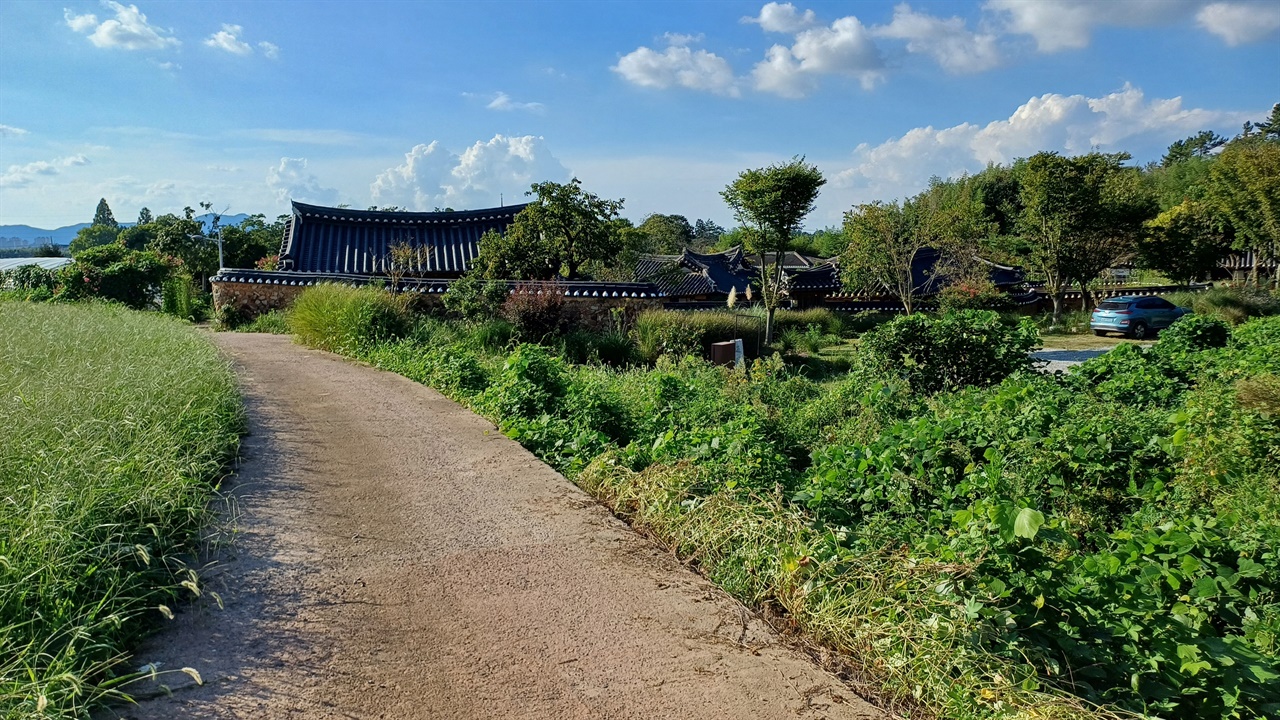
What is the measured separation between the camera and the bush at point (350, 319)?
10.3 m

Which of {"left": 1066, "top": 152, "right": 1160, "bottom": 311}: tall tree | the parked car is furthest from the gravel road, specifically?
{"left": 1066, "top": 152, "right": 1160, "bottom": 311}: tall tree

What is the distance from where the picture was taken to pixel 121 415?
4523 millimetres

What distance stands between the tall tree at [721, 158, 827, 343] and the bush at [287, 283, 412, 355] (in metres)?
8.28

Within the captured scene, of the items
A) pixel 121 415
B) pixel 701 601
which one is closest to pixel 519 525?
pixel 701 601

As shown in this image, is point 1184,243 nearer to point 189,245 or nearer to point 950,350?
point 950,350

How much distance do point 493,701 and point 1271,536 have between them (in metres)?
3.82

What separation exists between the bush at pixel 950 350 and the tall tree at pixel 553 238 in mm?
8091

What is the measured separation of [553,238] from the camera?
51.6 ft

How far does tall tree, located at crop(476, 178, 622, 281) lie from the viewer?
15.4 meters

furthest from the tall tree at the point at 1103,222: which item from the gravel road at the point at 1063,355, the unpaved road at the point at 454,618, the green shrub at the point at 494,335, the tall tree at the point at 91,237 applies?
the tall tree at the point at 91,237

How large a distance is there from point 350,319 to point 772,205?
10.0 meters

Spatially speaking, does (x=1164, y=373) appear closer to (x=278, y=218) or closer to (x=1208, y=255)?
(x=1208, y=255)

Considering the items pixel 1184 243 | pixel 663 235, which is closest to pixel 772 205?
pixel 1184 243

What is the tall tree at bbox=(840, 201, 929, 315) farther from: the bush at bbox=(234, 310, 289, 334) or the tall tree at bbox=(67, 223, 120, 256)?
the tall tree at bbox=(67, 223, 120, 256)
